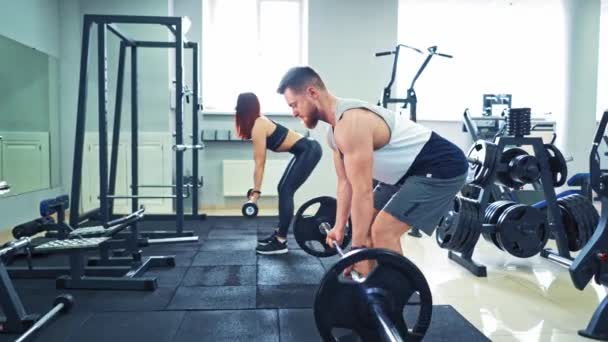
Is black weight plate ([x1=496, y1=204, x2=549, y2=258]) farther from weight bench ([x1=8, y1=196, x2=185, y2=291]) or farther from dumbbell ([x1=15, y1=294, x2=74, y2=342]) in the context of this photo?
dumbbell ([x1=15, y1=294, x2=74, y2=342])

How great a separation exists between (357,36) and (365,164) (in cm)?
385

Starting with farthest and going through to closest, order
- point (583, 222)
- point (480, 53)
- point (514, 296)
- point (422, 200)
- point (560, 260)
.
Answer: point (480, 53), point (583, 222), point (560, 260), point (514, 296), point (422, 200)

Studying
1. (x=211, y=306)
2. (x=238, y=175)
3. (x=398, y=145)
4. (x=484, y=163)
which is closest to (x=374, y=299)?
(x=398, y=145)

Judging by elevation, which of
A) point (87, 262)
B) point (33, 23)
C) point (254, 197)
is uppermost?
point (33, 23)

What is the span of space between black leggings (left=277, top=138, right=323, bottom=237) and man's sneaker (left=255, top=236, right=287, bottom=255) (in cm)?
6

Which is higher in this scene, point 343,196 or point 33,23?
point 33,23

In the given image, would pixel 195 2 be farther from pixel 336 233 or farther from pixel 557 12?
pixel 557 12

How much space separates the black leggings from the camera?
299 centimetres

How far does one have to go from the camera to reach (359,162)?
148cm

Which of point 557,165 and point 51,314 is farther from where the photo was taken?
point 557,165

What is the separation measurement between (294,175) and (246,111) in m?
0.52

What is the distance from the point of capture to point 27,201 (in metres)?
3.94

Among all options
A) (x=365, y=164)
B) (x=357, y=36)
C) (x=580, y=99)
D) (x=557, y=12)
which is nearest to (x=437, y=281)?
(x=365, y=164)

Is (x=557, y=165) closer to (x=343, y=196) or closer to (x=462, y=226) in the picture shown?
(x=462, y=226)
